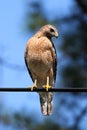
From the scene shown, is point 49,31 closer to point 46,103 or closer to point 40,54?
point 40,54

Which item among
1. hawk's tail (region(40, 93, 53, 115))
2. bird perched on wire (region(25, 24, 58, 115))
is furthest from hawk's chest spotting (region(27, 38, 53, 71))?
hawk's tail (region(40, 93, 53, 115))

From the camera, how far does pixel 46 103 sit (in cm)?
673

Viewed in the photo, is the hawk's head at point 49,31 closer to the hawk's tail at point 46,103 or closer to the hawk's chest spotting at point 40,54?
the hawk's chest spotting at point 40,54

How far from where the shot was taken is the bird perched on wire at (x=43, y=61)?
652cm

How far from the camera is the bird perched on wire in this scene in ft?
21.4

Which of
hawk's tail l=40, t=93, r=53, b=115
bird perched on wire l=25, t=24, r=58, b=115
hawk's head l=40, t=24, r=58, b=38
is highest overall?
hawk's head l=40, t=24, r=58, b=38

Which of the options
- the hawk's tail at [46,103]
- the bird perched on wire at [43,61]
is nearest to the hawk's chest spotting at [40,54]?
the bird perched on wire at [43,61]

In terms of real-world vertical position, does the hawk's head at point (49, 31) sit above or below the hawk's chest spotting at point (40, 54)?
above

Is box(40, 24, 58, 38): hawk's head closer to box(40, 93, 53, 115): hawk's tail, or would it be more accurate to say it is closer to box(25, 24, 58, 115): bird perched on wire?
box(25, 24, 58, 115): bird perched on wire

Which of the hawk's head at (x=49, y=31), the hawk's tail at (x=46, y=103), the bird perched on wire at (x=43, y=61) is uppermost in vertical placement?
the hawk's head at (x=49, y=31)

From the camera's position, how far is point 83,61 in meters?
8.08

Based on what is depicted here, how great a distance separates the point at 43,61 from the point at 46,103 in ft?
1.37

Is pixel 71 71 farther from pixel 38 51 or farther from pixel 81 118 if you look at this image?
pixel 38 51

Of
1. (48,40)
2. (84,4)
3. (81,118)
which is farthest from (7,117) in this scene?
(48,40)
